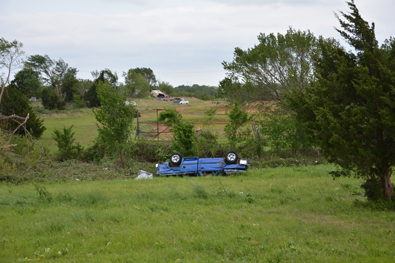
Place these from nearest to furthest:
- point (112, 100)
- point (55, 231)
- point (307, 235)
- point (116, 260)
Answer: point (116, 260) → point (307, 235) → point (55, 231) → point (112, 100)

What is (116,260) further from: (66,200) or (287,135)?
(287,135)

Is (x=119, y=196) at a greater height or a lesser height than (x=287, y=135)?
lesser

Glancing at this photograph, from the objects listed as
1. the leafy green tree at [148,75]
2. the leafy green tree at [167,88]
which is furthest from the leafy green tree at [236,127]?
the leafy green tree at [148,75]

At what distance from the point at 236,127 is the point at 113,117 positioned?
23.3ft

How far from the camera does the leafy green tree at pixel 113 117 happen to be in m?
16.8

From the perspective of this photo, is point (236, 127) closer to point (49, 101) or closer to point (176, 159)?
point (176, 159)

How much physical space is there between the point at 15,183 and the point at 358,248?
13561 millimetres

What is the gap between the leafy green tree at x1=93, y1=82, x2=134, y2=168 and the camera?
16812 millimetres

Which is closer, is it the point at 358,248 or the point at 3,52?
the point at 358,248

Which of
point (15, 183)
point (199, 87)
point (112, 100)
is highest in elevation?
point (199, 87)

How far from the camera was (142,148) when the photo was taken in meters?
20.7

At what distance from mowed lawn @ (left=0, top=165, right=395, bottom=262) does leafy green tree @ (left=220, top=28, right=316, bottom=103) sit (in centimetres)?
1250

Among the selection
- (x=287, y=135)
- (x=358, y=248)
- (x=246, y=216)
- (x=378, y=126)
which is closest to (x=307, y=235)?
(x=358, y=248)

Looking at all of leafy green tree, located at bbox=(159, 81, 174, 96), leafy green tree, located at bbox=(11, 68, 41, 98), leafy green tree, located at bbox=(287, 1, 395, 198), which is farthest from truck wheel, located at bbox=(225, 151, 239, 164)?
leafy green tree, located at bbox=(159, 81, 174, 96)
